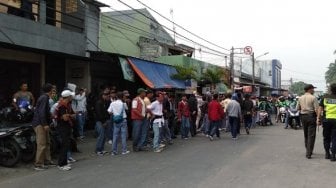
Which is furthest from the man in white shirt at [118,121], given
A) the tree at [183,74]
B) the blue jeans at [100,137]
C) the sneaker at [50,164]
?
the tree at [183,74]

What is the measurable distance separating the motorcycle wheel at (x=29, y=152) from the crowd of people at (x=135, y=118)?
436mm

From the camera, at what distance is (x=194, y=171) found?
10.3 m

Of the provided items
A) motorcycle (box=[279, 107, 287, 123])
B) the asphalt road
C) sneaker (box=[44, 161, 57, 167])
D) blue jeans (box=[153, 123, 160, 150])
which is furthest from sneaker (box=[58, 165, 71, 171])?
motorcycle (box=[279, 107, 287, 123])

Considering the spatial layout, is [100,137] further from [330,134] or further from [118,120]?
[330,134]

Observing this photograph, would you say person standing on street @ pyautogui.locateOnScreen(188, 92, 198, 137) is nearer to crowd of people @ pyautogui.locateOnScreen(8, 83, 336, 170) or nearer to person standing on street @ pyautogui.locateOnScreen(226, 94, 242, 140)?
crowd of people @ pyautogui.locateOnScreen(8, 83, 336, 170)

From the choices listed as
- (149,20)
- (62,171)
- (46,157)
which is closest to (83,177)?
(62,171)

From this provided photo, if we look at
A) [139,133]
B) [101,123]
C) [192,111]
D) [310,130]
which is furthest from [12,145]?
[192,111]

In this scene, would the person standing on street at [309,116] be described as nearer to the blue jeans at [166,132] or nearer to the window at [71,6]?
the blue jeans at [166,132]

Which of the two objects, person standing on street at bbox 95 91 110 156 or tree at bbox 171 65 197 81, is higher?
tree at bbox 171 65 197 81

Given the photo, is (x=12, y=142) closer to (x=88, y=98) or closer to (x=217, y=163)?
(x=217, y=163)

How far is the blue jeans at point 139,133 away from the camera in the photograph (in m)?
14.0

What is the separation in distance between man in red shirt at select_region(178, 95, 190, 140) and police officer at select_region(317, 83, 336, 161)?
663 cm

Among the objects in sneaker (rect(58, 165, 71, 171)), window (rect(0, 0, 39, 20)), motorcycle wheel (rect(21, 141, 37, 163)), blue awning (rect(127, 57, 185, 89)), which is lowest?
sneaker (rect(58, 165, 71, 171))

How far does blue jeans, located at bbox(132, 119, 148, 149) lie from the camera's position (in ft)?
45.9
